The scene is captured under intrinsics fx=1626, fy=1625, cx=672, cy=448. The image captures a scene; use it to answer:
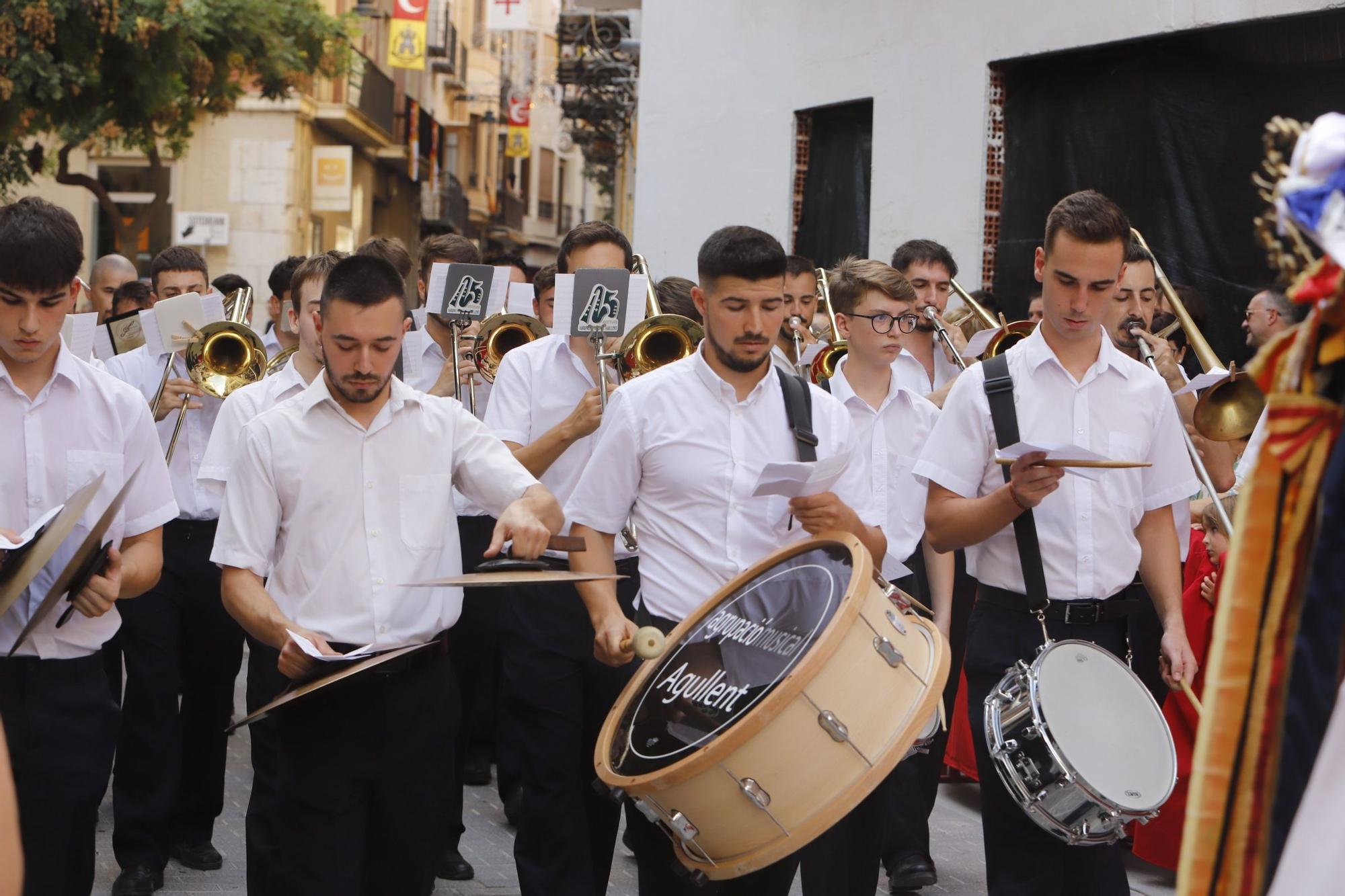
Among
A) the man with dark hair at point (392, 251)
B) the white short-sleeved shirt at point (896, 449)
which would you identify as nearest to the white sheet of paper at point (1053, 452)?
the white short-sleeved shirt at point (896, 449)

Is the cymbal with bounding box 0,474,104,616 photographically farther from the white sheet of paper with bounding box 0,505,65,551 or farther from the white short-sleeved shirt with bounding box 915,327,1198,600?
the white short-sleeved shirt with bounding box 915,327,1198,600

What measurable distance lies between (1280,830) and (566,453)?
14.9 feet

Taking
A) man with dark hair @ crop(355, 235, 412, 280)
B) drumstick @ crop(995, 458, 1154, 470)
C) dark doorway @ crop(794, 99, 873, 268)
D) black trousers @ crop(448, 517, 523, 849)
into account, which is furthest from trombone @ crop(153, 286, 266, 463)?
dark doorway @ crop(794, 99, 873, 268)

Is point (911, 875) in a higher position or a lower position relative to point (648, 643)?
lower

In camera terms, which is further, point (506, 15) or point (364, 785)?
point (506, 15)

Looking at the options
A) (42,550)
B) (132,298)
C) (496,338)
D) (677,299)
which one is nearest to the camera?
(42,550)

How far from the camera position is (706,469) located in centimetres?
456

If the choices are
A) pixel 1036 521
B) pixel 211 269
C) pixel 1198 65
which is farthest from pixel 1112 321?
pixel 211 269

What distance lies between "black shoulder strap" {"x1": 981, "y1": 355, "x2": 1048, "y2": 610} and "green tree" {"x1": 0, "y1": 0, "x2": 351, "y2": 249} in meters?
15.6

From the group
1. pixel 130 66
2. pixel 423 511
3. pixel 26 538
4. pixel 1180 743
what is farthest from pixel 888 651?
pixel 130 66

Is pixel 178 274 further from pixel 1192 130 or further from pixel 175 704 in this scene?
pixel 1192 130

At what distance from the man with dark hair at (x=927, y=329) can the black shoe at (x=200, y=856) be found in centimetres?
360

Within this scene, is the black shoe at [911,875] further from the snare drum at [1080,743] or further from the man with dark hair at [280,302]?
the man with dark hair at [280,302]

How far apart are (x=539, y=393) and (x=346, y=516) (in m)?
2.07
